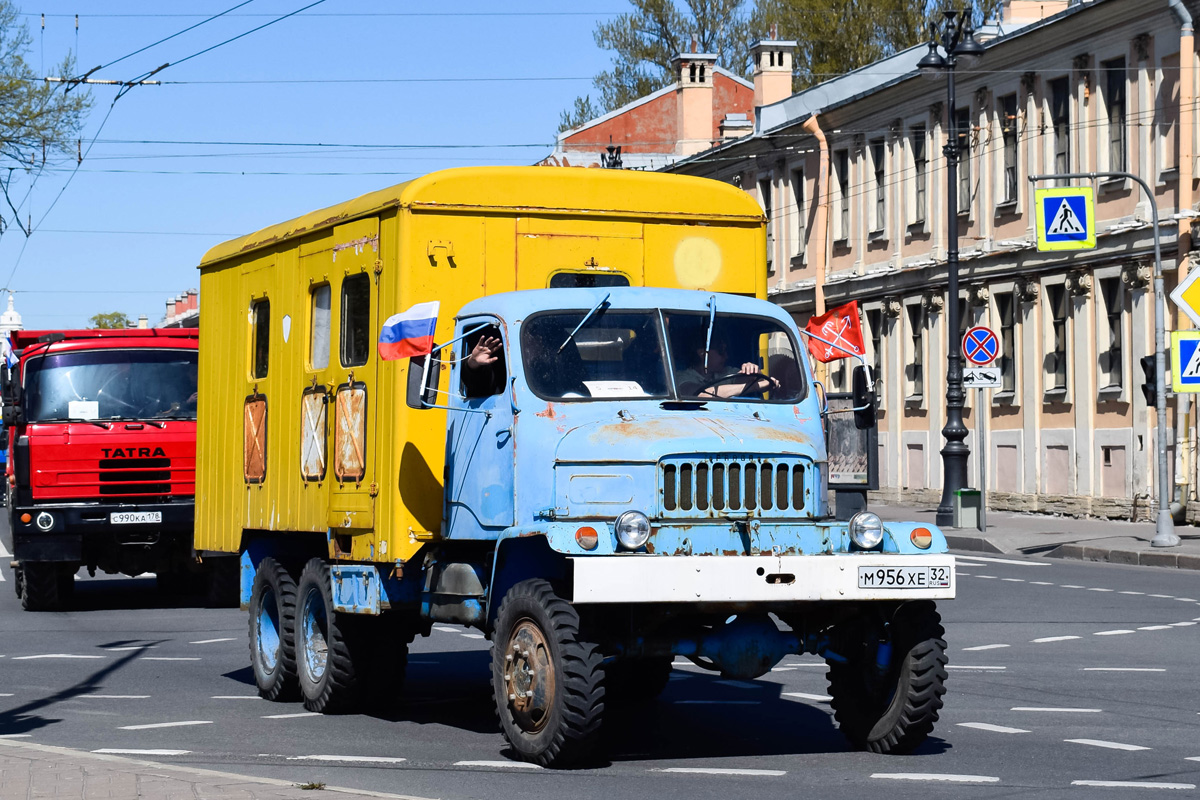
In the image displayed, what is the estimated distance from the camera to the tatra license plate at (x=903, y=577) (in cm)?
960

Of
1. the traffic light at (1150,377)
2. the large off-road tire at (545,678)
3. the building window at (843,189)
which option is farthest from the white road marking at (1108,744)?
the building window at (843,189)

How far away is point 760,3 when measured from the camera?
67.6m

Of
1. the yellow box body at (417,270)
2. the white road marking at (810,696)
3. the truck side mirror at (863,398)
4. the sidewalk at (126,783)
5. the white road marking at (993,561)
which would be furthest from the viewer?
the white road marking at (993,561)

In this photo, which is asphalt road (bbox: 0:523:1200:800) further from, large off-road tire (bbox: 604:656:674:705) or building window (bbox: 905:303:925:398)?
building window (bbox: 905:303:925:398)

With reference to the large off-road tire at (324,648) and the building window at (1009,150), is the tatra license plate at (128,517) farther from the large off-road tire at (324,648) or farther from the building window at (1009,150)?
the building window at (1009,150)

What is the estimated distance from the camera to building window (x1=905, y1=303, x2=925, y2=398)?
44188 mm

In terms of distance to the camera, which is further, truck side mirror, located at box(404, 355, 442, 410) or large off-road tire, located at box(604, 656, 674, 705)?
large off-road tire, located at box(604, 656, 674, 705)

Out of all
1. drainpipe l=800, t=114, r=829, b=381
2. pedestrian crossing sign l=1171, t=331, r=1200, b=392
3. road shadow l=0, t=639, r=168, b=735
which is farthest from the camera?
drainpipe l=800, t=114, r=829, b=381

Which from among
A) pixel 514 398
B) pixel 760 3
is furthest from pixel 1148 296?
pixel 760 3

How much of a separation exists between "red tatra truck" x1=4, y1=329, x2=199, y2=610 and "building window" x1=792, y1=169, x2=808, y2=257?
1217 inches

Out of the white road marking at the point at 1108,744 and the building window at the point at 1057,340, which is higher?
the building window at the point at 1057,340

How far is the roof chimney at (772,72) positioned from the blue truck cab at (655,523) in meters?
45.5

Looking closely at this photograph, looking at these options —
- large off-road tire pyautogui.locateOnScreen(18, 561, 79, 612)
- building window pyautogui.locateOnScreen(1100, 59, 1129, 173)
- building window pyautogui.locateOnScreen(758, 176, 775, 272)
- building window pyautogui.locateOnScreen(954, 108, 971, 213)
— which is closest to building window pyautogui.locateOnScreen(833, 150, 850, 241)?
building window pyautogui.locateOnScreen(758, 176, 775, 272)

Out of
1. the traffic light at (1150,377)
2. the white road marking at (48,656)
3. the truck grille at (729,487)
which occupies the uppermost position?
the traffic light at (1150,377)
